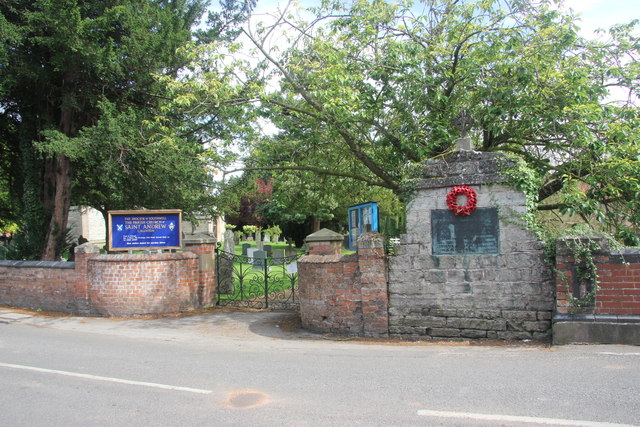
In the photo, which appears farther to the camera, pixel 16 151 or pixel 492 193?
pixel 16 151

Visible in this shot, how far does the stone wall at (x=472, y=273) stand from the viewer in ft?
23.7

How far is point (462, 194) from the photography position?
7.46 meters

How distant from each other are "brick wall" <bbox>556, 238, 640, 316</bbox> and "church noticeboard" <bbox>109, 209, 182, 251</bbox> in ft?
27.0

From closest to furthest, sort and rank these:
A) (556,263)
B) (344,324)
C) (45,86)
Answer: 1. (556,263)
2. (344,324)
3. (45,86)

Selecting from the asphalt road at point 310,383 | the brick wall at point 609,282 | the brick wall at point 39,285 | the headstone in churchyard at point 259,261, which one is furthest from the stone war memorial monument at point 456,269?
the brick wall at point 39,285

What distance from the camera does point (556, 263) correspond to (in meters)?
6.89

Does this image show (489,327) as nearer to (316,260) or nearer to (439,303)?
(439,303)

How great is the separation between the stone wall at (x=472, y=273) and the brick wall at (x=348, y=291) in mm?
238

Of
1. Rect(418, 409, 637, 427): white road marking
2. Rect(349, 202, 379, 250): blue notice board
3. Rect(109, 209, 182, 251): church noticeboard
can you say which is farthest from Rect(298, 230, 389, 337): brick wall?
Rect(109, 209, 182, 251): church noticeboard

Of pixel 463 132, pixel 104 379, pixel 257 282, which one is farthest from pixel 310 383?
pixel 257 282

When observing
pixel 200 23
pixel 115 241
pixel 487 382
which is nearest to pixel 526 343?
pixel 487 382

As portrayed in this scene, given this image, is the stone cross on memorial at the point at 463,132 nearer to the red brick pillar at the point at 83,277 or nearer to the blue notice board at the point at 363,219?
the blue notice board at the point at 363,219

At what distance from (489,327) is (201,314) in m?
6.55

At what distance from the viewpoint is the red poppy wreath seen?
738 cm
